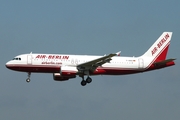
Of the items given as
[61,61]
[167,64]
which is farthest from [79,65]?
[167,64]

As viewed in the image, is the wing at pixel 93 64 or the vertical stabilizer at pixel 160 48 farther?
the vertical stabilizer at pixel 160 48

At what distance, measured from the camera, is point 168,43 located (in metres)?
95.2

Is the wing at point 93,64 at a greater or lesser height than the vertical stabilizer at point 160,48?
lesser

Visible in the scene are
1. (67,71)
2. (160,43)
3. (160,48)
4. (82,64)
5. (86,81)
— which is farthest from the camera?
(160,43)

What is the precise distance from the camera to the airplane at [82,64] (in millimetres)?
84375

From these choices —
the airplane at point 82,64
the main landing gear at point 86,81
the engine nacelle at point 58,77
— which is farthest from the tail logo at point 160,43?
the engine nacelle at point 58,77

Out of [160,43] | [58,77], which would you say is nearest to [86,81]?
[58,77]

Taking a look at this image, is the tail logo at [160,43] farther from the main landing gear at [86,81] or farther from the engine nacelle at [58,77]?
the engine nacelle at [58,77]

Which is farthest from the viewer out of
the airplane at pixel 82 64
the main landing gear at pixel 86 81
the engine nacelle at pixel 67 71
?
the main landing gear at pixel 86 81

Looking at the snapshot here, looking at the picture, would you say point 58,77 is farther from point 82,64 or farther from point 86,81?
point 82,64

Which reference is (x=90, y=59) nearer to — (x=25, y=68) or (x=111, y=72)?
(x=111, y=72)

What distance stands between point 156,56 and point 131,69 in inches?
238

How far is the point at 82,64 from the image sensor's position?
277 feet

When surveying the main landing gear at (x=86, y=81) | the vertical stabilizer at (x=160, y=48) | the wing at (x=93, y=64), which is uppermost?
the vertical stabilizer at (x=160, y=48)
